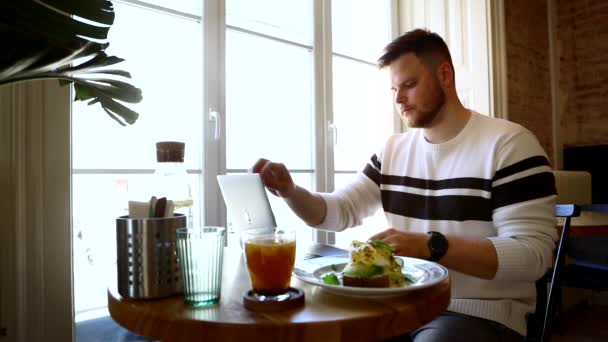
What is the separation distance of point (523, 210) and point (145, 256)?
94cm

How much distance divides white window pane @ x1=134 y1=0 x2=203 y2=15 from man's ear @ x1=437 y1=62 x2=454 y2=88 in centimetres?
110

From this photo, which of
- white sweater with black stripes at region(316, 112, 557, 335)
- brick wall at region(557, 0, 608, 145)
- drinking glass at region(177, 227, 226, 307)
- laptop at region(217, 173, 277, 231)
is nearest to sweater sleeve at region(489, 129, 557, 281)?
white sweater with black stripes at region(316, 112, 557, 335)

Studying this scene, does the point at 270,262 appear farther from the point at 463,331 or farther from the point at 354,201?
the point at 354,201

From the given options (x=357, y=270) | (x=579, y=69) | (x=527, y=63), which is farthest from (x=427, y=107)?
(x=579, y=69)

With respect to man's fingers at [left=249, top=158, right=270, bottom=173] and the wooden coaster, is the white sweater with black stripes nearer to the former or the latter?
man's fingers at [left=249, top=158, right=270, bottom=173]

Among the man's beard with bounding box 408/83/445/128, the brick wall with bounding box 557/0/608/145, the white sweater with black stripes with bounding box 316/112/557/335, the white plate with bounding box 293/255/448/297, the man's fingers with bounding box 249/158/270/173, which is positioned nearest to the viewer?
the white plate with bounding box 293/255/448/297

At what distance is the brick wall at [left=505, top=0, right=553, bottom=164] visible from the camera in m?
2.84

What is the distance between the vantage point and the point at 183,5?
185 centimetres

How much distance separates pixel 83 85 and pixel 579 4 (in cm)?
381

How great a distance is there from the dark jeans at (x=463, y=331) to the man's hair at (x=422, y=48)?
83cm

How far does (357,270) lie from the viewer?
0.75m

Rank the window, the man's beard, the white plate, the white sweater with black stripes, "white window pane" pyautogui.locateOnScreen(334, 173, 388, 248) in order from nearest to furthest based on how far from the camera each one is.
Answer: the white plate → the white sweater with black stripes → the man's beard → the window → "white window pane" pyautogui.locateOnScreen(334, 173, 388, 248)

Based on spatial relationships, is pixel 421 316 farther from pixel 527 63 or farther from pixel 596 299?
pixel 596 299

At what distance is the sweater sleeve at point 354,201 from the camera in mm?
1492
